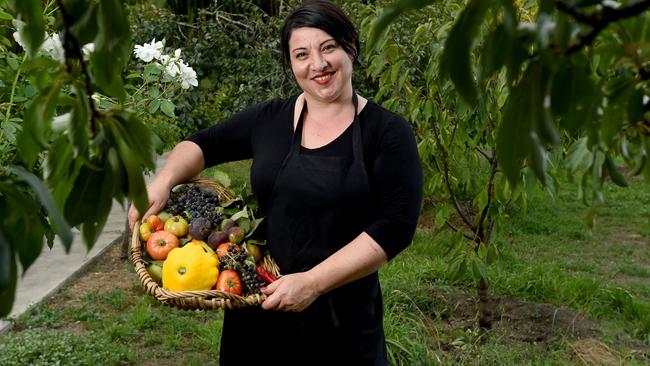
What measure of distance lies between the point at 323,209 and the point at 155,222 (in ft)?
1.82

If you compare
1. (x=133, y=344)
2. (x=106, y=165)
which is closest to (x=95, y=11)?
(x=106, y=165)

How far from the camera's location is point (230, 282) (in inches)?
94.3

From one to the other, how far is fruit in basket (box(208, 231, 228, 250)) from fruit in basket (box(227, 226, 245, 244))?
0.09 feet

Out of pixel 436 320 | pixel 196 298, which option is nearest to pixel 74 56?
pixel 196 298

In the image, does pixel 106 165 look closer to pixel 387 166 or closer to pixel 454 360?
pixel 387 166

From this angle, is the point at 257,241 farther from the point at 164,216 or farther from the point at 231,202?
the point at 164,216

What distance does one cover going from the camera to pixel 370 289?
2.71m

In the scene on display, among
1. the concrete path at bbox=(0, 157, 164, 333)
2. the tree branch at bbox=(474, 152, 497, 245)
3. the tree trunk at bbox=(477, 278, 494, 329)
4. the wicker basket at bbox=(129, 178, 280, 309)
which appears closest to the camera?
the wicker basket at bbox=(129, 178, 280, 309)

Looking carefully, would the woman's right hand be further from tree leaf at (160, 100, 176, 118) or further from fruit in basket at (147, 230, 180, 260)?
tree leaf at (160, 100, 176, 118)

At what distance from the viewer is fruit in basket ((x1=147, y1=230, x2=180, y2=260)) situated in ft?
8.29

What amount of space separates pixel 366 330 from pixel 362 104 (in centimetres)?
76

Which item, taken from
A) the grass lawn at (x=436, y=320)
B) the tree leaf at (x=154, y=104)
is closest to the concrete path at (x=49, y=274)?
the grass lawn at (x=436, y=320)

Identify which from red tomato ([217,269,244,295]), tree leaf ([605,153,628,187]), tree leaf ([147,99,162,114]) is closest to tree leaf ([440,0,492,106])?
tree leaf ([605,153,628,187])

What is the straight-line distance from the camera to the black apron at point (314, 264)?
253cm
